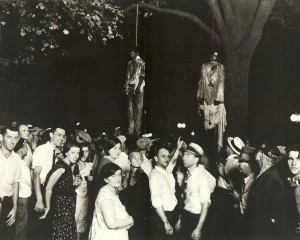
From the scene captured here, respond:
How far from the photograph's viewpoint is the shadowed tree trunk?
5.98 metres

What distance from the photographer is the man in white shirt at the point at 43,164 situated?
622 centimetres

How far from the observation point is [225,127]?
6.14 meters

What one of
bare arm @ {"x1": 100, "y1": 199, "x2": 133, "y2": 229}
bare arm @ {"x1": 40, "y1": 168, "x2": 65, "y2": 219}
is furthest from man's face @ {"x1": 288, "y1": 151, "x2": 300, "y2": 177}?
bare arm @ {"x1": 40, "y1": 168, "x2": 65, "y2": 219}

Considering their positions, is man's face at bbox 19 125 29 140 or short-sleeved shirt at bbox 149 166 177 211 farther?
man's face at bbox 19 125 29 140

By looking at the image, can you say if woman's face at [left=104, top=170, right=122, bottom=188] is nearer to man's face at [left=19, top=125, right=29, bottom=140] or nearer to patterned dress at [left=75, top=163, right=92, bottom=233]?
patterned dress at [left=75, top=163, right=92, bottom=233]

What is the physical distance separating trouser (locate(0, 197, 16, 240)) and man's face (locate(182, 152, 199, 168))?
88.6 inches

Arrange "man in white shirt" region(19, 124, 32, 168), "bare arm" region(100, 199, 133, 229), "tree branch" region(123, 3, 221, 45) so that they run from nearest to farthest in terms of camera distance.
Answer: "bare arm" region(100, 199, 133, 229), "tree branch" region(123, 3, 221, 45), "man in white shirt" region(19, 124, 32, 168)

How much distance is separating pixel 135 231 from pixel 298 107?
2444 millimetres

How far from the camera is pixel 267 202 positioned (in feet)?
19.3

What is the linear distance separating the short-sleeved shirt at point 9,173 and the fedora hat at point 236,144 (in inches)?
104

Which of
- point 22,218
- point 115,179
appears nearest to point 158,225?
point 115,179

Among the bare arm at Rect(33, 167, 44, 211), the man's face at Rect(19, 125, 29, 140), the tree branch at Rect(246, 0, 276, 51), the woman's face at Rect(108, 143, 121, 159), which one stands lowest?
the bare arm at Rect(33, 167, 44, 211)

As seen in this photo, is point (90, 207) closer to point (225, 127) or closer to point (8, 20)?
point (225, 127)

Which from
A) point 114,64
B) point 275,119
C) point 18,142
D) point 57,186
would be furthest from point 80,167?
point 275,119
